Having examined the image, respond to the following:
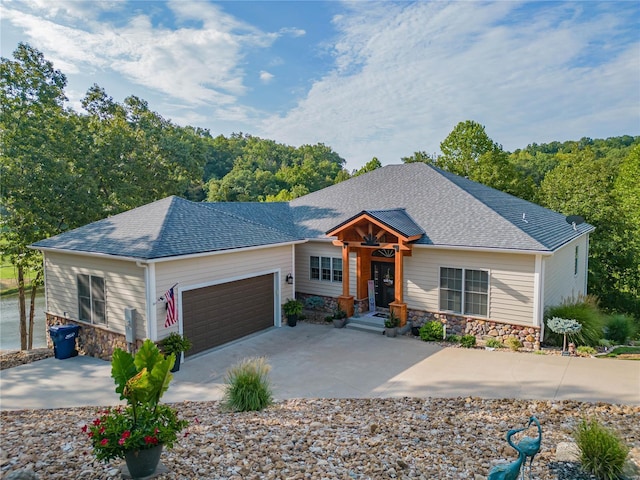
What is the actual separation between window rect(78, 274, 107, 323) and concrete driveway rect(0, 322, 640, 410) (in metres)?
1.16

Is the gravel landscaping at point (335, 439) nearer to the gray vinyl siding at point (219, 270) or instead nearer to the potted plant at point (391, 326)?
the gray vinyl siding at point (219, 270)

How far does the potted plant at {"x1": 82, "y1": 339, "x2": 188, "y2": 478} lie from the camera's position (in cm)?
413

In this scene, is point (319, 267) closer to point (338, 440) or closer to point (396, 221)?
point (396, 221)

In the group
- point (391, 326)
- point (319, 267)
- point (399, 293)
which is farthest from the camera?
point (319, 267)

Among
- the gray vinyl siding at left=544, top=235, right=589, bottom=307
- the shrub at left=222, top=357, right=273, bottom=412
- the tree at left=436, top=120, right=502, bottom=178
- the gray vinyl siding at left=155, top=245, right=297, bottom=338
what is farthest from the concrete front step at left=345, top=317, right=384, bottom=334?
the tree at left=436, top=120, right=502, bottom=178

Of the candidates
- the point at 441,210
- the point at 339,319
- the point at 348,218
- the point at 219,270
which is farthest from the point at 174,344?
the point at 441,210

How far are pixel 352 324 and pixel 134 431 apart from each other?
Result: 10021mm

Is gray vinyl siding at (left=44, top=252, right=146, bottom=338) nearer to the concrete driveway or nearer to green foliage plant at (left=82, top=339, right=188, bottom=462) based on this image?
the concrete driveway

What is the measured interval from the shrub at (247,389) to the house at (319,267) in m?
3.84

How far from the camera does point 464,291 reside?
40.4 feet

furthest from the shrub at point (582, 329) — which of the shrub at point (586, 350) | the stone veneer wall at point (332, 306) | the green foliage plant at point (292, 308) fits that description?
the green foliage plant at point (292, 308)

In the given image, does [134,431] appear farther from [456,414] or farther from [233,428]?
[456,414]

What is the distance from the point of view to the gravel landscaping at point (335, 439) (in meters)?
4.67

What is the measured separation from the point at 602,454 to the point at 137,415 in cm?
494
